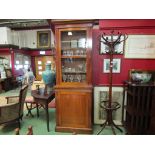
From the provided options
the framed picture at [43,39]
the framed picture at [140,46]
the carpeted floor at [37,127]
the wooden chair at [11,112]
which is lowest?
the carpeted floor at [37,127]

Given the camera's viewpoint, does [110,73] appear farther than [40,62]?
No

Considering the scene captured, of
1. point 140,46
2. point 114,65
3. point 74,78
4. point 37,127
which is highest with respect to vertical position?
point 140,46

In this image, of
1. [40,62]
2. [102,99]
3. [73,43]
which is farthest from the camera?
[40,62]

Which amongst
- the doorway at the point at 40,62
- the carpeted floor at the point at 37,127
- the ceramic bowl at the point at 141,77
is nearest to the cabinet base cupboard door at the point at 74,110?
the carpeted floor at the point at 37,127

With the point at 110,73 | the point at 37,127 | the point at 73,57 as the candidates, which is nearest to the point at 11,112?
the point at 37,127

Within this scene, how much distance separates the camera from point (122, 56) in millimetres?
2803

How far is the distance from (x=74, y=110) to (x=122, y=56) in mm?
1454

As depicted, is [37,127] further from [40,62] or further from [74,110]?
[40,62]

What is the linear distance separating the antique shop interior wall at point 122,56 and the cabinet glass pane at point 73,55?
0.30m

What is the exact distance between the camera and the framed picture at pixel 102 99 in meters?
2.91

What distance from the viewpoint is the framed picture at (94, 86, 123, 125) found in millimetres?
2912

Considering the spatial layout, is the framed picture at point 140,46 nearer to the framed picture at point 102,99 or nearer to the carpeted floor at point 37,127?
the framed picture at point 102,99
